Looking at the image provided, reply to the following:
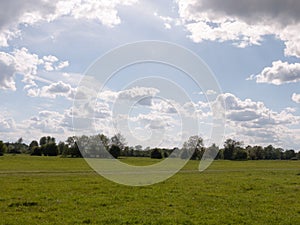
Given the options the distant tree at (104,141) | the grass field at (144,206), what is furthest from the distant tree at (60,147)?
the grass field at (144,206)

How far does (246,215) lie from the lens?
56.9 ft

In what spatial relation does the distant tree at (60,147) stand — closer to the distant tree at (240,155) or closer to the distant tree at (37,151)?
the distant tree at (37,151)

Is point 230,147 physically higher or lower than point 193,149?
higher

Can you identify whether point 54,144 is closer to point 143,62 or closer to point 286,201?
point 143,62

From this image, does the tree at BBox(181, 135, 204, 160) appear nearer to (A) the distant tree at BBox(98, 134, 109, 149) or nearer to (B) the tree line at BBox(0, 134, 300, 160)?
(B) the tree line at BBox(0, 134, 300, 160)

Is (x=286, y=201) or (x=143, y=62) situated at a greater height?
(x=143, y=62)

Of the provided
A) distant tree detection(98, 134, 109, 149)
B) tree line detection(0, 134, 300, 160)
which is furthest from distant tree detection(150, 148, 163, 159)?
distant tree detection(98, 134, 109, 149)

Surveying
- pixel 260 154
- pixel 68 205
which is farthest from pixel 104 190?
pixel 260 154

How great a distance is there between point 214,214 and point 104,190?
10335 millimetres

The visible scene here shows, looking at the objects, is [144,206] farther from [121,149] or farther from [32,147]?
[32,147]

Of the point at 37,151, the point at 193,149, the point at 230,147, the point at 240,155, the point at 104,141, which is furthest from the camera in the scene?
the point at 230,147

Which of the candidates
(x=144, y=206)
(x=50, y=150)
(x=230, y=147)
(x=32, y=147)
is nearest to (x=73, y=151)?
(x=50, y=150)

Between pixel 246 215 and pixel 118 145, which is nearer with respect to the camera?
pixel 246 215

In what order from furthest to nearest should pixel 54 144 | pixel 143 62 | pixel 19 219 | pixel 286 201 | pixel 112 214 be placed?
pixel 54 144
pixel 143 62
pixel 286 201
pixel 112 214
pixel 19 219
